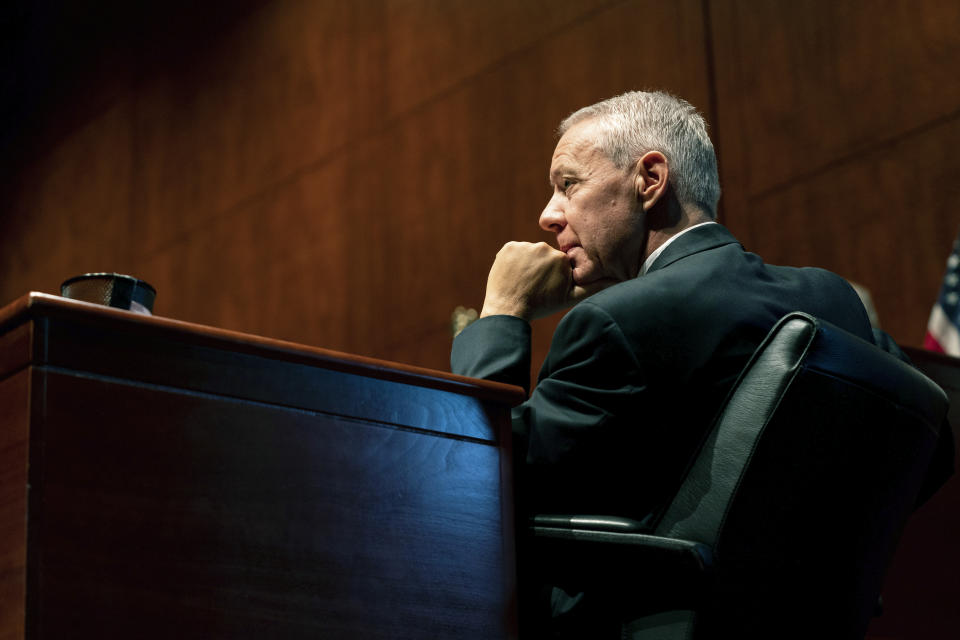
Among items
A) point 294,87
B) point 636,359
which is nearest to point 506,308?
point 636,359

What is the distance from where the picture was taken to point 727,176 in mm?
3645

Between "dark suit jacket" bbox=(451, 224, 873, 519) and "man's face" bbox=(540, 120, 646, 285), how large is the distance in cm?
33

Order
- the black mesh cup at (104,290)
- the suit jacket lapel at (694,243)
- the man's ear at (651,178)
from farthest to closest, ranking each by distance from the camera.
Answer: the man's ear at (651,178), the suit jacket lapel at (694,243), the black mesh cup at (104,290)

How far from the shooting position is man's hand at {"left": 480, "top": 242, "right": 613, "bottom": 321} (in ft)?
5.71

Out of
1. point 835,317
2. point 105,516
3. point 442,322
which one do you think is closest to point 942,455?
point 835,317

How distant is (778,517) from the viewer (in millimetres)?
1227

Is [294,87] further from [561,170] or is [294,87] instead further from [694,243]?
[694,243]

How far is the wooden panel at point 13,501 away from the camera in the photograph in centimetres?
99

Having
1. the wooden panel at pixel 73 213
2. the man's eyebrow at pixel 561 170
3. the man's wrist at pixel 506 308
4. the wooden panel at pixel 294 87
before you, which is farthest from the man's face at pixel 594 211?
the wooden panel at pixel 73 213

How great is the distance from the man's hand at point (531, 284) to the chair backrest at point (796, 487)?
1.71 ft

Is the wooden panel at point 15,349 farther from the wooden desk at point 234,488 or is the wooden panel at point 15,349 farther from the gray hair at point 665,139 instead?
the gray hair at point 665,139

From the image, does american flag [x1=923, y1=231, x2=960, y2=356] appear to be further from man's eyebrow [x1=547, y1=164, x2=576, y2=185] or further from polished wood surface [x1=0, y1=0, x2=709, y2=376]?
man's eyebrow [x1=547, y1=164, x2=576, y2=185]

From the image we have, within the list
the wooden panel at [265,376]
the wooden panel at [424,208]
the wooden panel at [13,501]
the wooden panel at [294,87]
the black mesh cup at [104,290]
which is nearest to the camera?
the wooden panel at [13,501]

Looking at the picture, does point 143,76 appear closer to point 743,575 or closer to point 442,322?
point 442,322
